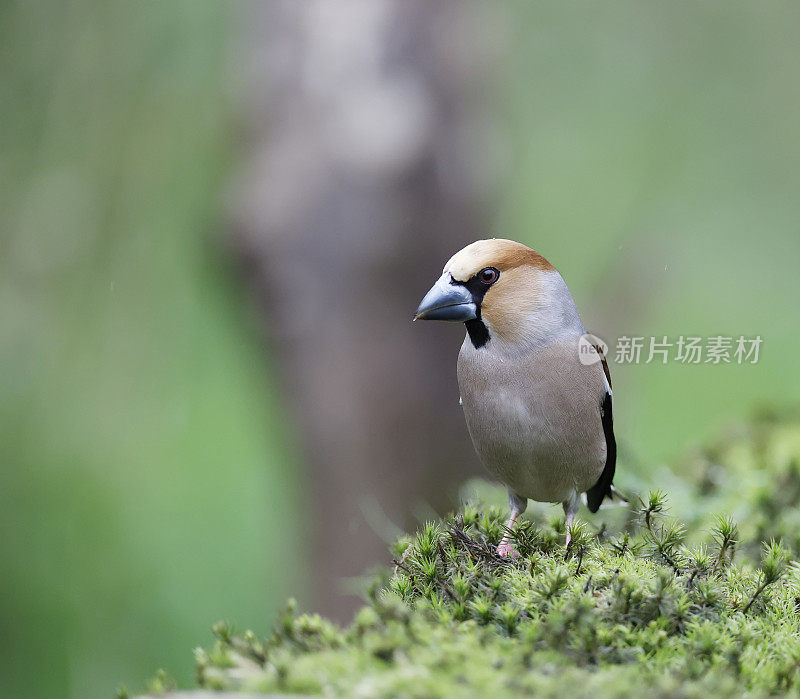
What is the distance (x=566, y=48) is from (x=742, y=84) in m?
2.53

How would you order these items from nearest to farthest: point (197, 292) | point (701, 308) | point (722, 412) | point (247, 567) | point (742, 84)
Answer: point (197, 292) < point (247, 567) < point (722, 412) < point (701, 308) < point (742, 84)

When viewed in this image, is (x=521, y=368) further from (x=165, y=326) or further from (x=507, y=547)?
(x=165, y=326)

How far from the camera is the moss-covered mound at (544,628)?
1.78 m

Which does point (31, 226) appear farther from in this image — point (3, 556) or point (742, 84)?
point (742, 84)

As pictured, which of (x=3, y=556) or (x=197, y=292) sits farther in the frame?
(x=197, y=292)

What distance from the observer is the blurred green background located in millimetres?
6363

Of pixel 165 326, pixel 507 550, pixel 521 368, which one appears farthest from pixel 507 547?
pixel 165 326

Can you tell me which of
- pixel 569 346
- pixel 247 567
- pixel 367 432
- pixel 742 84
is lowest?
pixel 247 567

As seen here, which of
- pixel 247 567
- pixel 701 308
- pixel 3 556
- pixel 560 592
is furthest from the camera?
pixel 701 308

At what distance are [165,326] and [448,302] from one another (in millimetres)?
6035

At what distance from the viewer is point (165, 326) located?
8.52 m

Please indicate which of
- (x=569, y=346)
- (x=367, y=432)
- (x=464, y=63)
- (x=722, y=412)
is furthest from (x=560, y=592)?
(x=722, y=412)

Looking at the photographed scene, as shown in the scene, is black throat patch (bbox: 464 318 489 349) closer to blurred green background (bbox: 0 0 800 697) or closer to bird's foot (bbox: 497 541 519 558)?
bird's foot (bbox: 497 541 519 558)

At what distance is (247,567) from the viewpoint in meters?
8.16
